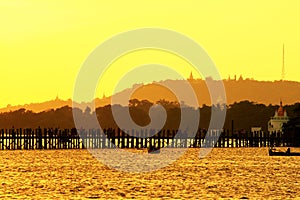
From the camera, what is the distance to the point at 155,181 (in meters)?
94.9

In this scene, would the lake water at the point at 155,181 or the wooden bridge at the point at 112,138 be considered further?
the wooden bridge at the point at 112,138

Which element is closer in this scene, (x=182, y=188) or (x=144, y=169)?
(x=182, y=188)

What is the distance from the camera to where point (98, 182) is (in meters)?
93.6

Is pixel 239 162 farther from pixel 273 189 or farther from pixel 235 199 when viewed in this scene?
pixel 235 199

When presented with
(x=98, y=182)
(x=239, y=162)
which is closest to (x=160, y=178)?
(x=98, y=182)

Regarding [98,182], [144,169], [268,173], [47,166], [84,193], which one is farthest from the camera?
[47,166]

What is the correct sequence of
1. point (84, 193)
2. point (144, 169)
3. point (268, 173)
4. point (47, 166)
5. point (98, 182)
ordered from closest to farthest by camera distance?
point (84, 193) → point (98, 182) → point (268, 173) → point (144, 169) → point (47, 166)

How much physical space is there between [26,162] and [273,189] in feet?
191

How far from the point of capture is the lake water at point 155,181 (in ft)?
264

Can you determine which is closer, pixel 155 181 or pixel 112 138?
pixel 155 181

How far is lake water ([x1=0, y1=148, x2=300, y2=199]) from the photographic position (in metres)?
80.4

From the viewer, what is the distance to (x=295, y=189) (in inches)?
3366

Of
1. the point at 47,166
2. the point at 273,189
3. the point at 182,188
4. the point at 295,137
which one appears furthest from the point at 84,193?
the point at 295,137

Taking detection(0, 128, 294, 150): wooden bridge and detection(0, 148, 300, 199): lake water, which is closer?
detection(0, 148, 300, 199): lake water
